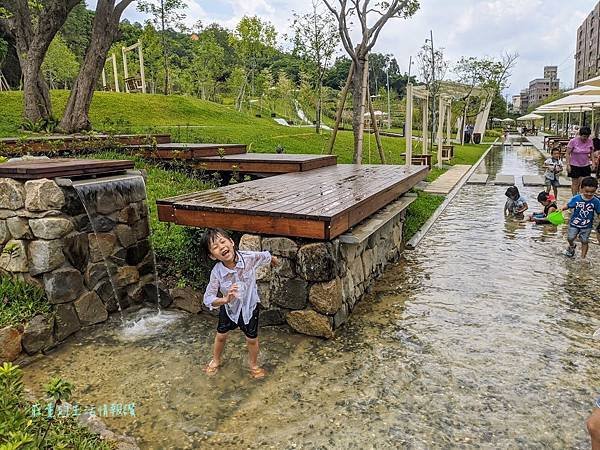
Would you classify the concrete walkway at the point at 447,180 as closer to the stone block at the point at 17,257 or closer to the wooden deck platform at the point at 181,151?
the wooden deck platform at the point at 181,151

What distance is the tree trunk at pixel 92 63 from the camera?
9.65 metres

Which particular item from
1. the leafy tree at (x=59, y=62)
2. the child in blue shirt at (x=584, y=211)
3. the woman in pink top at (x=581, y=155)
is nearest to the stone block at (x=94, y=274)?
the child in blue shirt at (x=584, y=211)

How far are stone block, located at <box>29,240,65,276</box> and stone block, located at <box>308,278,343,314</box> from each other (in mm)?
2168

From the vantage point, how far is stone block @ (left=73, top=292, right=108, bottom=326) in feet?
13.7

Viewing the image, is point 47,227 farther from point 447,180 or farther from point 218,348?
point 447,180

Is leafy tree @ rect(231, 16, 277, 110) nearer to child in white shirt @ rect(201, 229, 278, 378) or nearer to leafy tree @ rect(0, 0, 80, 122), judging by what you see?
leafy tree @ rect(0, 0, 80, 122)

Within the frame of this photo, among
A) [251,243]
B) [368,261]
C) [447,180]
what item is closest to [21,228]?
[251,243]

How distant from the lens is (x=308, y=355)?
12.2 ft

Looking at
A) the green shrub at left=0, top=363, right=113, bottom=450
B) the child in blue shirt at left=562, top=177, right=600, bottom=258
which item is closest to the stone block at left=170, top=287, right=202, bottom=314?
the green shrub at left=0, top=363, right=113, bottom=450

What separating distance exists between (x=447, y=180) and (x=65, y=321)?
1197 cm

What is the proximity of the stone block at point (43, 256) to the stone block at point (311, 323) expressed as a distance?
2.03m

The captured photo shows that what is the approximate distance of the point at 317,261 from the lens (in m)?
3.91

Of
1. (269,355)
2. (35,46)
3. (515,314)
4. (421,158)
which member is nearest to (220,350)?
(269,355)

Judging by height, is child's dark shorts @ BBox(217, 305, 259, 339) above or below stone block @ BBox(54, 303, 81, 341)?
above
